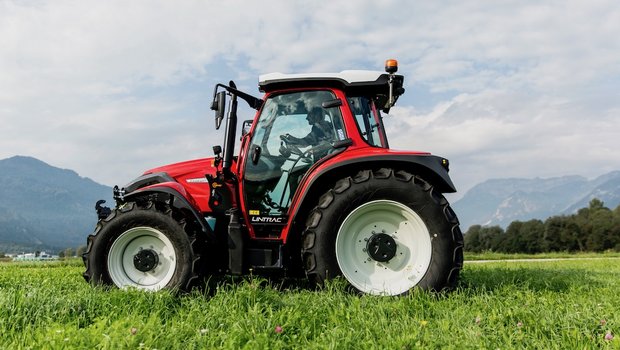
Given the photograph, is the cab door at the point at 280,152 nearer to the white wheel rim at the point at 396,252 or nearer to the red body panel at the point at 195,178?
the red body panel at the point at 195,178

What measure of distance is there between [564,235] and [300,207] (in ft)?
243

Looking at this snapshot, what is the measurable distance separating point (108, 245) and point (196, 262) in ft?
3.06

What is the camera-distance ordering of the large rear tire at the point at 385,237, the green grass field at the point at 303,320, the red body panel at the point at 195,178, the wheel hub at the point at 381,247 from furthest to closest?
the red body panel at the point at 195,178 < the wheel hub at the point at 381,247 < the large rear tire at the point at 385,237 < the green grass field at the point at 303,320

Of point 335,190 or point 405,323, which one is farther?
point 335,190

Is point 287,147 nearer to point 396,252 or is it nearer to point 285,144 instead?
point 285,144

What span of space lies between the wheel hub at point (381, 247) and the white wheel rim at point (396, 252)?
6 cm

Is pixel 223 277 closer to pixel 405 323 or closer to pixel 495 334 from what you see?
pixel 405 323

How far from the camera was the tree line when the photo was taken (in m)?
66.4

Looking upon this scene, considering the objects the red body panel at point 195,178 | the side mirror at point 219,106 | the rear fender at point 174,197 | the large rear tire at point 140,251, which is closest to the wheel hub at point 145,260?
the large rear tire at point 140,251

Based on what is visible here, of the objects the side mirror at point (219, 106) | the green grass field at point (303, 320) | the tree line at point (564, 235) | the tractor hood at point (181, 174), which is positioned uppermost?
the side mirror at point (219, 106)

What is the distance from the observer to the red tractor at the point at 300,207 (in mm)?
4574

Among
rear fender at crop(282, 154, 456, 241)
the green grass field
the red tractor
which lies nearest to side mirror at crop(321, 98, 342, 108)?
the red tractor

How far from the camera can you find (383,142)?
17.6ft

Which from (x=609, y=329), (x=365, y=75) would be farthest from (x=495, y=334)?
(x=365, y=75)
